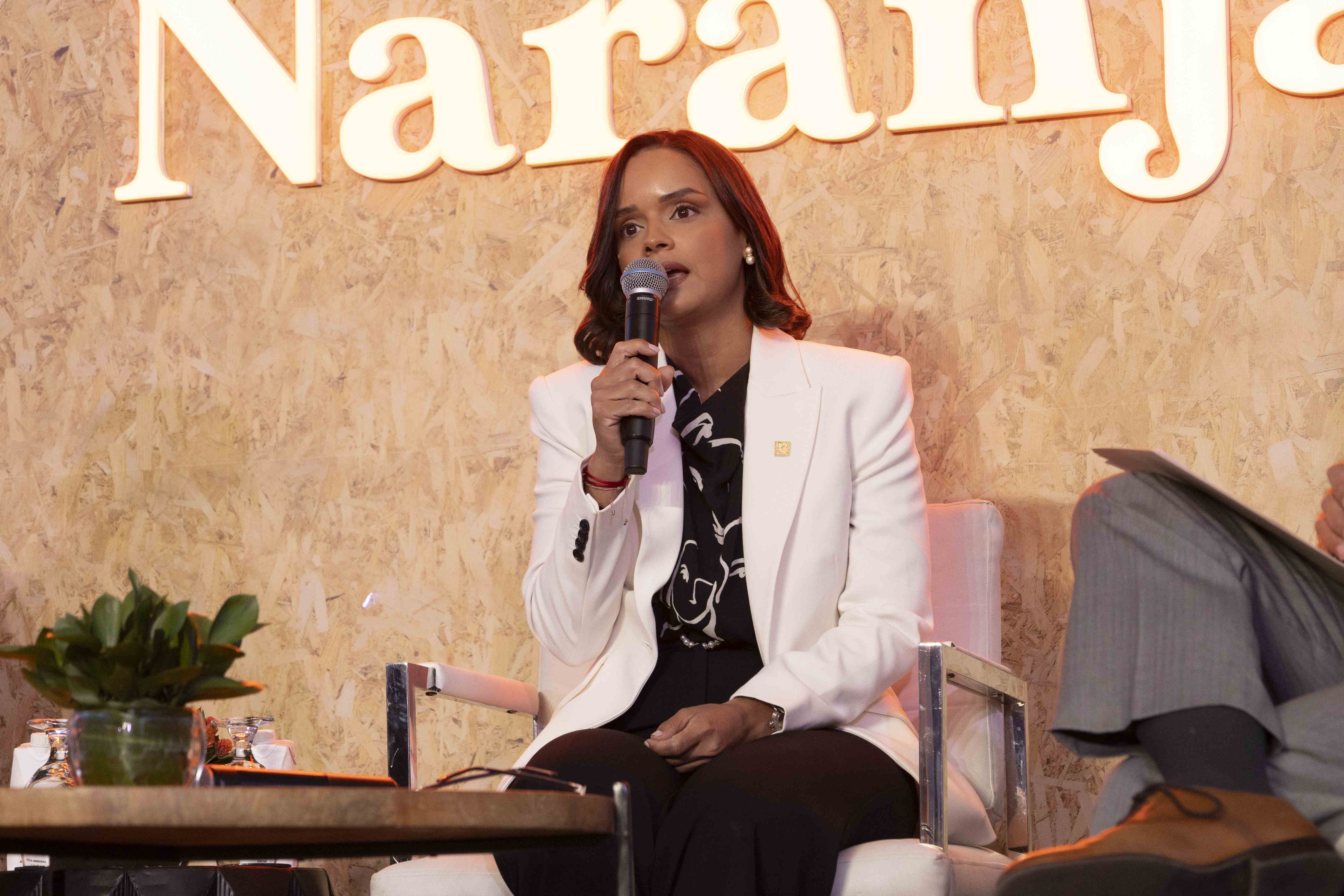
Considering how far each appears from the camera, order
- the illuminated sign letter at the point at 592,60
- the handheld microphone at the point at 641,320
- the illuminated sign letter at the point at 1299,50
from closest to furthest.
→ the handheld microphone at the point at 641,320
the illuminated sign letter at the point at 1299,50
the illuminated sign letter at the point at 592,60

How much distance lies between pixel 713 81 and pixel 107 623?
1.92 metres

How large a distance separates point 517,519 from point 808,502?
96 cm

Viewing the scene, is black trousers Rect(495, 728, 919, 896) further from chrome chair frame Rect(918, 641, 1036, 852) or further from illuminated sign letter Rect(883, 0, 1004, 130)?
illuminated sign letter Rect(883, 0, 1004, 130)

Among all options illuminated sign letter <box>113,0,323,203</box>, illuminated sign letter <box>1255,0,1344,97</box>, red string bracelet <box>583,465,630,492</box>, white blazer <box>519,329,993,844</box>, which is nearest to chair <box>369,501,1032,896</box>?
white blazer <box>519,329,993,844</box>

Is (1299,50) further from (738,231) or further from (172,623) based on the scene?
(172,623)

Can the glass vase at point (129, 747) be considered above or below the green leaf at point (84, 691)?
below

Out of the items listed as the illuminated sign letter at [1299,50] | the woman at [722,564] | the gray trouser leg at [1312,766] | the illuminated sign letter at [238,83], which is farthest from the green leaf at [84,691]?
the illuminated sign letter at [1299,50]

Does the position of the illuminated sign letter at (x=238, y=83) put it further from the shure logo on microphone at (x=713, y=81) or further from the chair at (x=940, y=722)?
the chair at (x=940, y=722)

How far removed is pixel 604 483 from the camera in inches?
77.5

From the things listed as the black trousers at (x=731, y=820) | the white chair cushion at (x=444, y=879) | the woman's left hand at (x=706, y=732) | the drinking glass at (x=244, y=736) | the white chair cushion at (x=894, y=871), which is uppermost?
the woman's left hand at (x=706, y=732)

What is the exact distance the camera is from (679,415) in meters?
2.17

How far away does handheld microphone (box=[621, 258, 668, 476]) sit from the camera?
1.83 m

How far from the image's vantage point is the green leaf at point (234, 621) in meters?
1.20

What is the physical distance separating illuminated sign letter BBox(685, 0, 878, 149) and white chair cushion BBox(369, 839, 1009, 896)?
149cm
